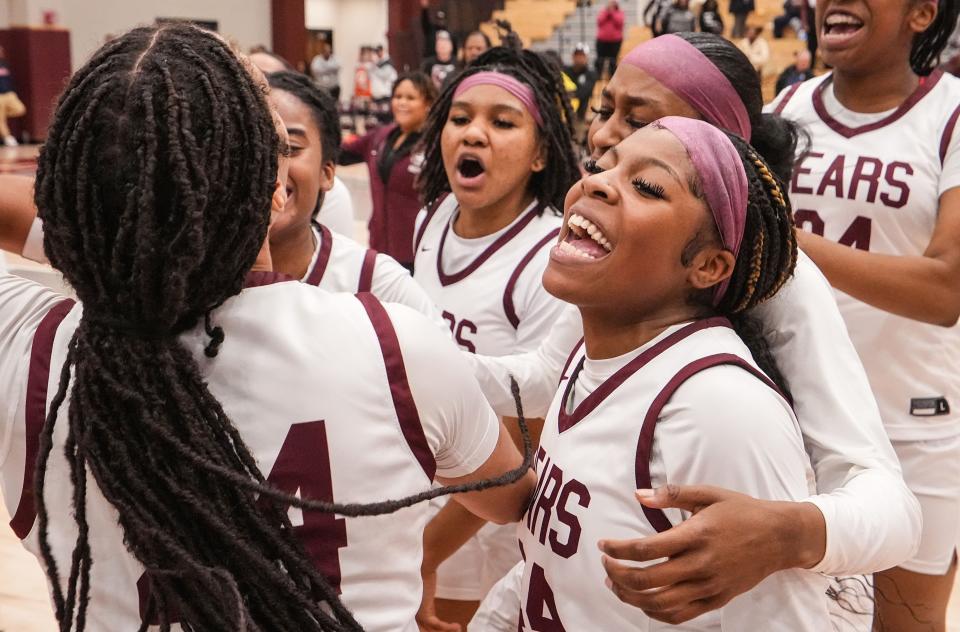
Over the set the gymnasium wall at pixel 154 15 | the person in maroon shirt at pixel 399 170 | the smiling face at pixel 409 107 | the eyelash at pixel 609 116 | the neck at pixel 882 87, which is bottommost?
the person in maroon shirt at pixel 399 170

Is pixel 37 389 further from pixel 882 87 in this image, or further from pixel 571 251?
pixel 882 87

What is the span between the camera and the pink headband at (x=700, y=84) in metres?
1.79

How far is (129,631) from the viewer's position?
1184 millimetres

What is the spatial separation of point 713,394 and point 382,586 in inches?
19.2

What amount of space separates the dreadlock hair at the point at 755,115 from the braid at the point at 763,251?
356mm

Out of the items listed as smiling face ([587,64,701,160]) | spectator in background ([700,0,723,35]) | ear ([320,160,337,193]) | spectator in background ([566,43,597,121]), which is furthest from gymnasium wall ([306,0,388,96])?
smiling face ([587,64,701,160])

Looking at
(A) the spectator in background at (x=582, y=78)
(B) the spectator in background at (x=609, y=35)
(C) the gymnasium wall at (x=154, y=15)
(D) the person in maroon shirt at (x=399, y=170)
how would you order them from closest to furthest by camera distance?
(D) the person in maroon shirt at (x=399, y=170) → (A) the spectator in background at (x=582, y=78) → (B) the spectator in background at (x=609, y=35) → (C) the gymnasium wall at (x=154, y=15)

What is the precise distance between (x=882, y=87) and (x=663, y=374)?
1.41 metres

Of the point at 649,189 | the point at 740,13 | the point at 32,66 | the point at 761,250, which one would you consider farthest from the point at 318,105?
the point at 740,13

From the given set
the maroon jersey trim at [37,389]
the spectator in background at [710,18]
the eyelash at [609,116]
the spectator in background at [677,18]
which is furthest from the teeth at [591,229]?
the spectator in background at [710,18]

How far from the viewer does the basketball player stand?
1149mm

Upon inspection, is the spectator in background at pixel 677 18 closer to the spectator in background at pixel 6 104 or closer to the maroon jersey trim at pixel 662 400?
the spectator in background at pixel 6 104

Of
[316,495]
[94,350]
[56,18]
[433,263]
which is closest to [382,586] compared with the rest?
[316,495]

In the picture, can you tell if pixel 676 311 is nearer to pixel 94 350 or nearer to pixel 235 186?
pixel 235 186
